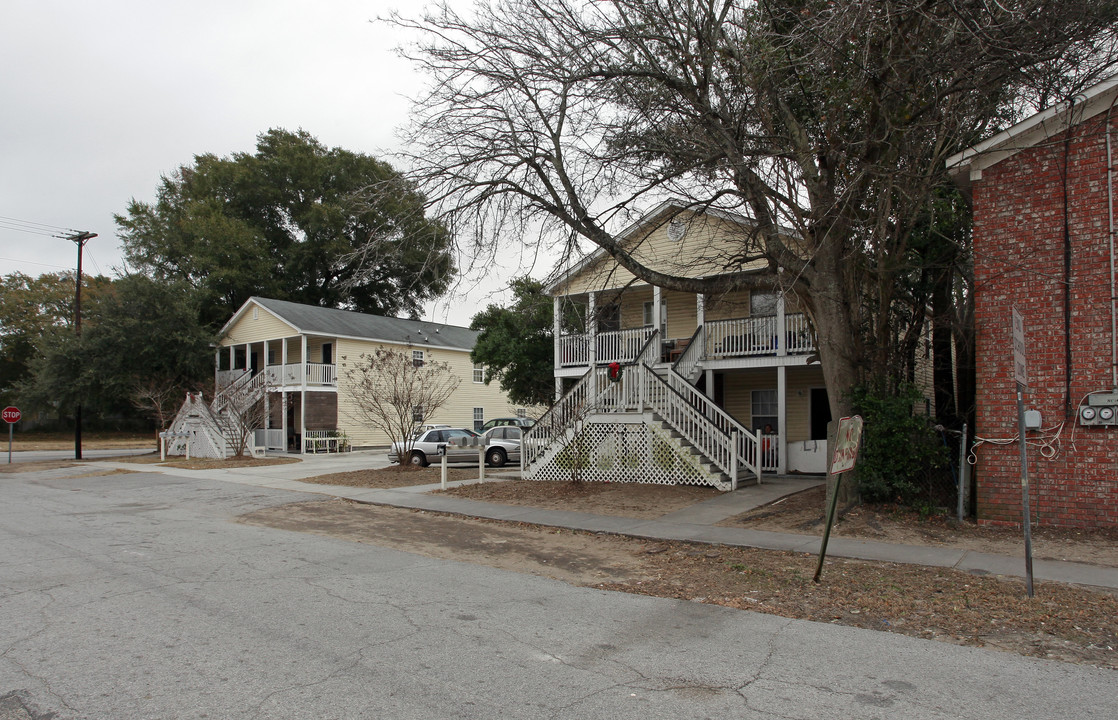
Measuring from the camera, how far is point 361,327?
35.8 metres

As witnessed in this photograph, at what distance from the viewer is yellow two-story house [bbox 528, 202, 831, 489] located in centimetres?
1560

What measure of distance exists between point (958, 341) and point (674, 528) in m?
7.74

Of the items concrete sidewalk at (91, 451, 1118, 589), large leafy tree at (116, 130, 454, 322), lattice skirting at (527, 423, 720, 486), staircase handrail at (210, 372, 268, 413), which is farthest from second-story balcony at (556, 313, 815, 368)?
large leafy tree at (116, 130, 454, 322)

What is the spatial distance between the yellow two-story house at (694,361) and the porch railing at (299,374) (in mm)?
14727

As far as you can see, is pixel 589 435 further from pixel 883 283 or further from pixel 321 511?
pixel 883 283

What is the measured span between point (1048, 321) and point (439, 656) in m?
9.37

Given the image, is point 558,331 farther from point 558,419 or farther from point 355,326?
point 355,326

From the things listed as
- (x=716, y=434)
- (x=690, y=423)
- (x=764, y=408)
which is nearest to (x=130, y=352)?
(x=764, y=408)

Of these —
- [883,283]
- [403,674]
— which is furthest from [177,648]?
[883,283]

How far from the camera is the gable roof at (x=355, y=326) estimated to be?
32.9 meters

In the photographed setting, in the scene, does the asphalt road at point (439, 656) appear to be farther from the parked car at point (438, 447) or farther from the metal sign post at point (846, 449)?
the parked car at point (438, 447)

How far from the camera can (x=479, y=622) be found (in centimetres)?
618

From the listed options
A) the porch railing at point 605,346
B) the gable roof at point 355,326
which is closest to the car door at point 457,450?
the porch railing at point 605,346

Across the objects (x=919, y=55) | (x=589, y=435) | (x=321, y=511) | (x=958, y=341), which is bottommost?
(x=321, y=511)
